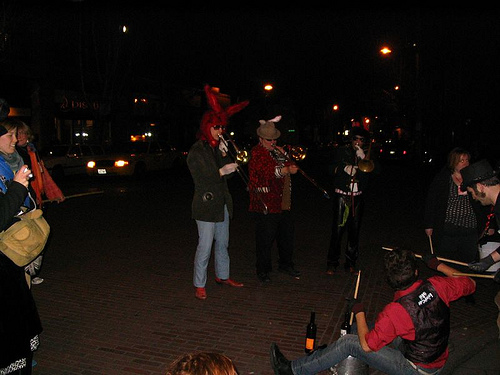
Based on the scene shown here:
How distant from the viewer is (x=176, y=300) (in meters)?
5.76

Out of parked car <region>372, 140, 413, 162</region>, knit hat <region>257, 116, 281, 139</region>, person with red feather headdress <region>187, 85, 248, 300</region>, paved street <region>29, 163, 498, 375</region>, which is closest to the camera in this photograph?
paved street <region>29, 163, 498, 375</region>

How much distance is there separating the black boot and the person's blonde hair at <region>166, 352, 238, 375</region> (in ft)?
6.93

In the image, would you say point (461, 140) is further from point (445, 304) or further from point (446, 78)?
point (445, 304)

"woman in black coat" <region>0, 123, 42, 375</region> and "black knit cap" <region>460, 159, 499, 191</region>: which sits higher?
"black knit cap" <region>460, 159, 499, 191</region>

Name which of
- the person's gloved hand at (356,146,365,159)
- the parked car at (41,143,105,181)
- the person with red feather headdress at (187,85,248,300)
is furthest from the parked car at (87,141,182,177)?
the person's gloved hand at (356,146,365,159)

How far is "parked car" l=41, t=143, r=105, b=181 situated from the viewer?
19938 millimetres

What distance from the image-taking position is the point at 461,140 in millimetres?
27094

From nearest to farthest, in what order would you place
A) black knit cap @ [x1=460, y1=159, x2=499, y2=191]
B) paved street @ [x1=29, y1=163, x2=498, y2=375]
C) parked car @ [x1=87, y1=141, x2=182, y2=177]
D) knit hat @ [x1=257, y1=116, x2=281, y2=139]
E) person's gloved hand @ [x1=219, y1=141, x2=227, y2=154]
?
black knit cap @ [x1=460, y1=159, x2=499, y2=191], paved street @ [x1=29, y1=163, x2=498, y2=375], person's gloved hand @ [x1=219, y1=141, x2=227, y2=154], knit hat @ [x1=257, y1=116, x2=281, y2=139], parked car @ [x1=87, y1=141, x2=182, y2=177]

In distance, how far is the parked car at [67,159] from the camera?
19938 mm

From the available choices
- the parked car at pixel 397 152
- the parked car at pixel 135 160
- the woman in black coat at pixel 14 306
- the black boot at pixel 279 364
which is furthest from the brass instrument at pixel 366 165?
the parked car at pixel 397 152

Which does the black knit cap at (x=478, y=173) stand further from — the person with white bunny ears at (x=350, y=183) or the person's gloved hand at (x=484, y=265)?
the person with white bunny ears at (x=350, y=183)

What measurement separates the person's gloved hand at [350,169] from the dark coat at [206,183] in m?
1.84

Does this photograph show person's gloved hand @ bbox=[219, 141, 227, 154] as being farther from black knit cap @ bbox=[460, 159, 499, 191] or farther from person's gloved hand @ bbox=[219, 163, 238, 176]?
black knit cap @ bbox=[460, 159, 499, 191]

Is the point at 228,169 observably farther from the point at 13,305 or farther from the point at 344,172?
the point at 13,305
